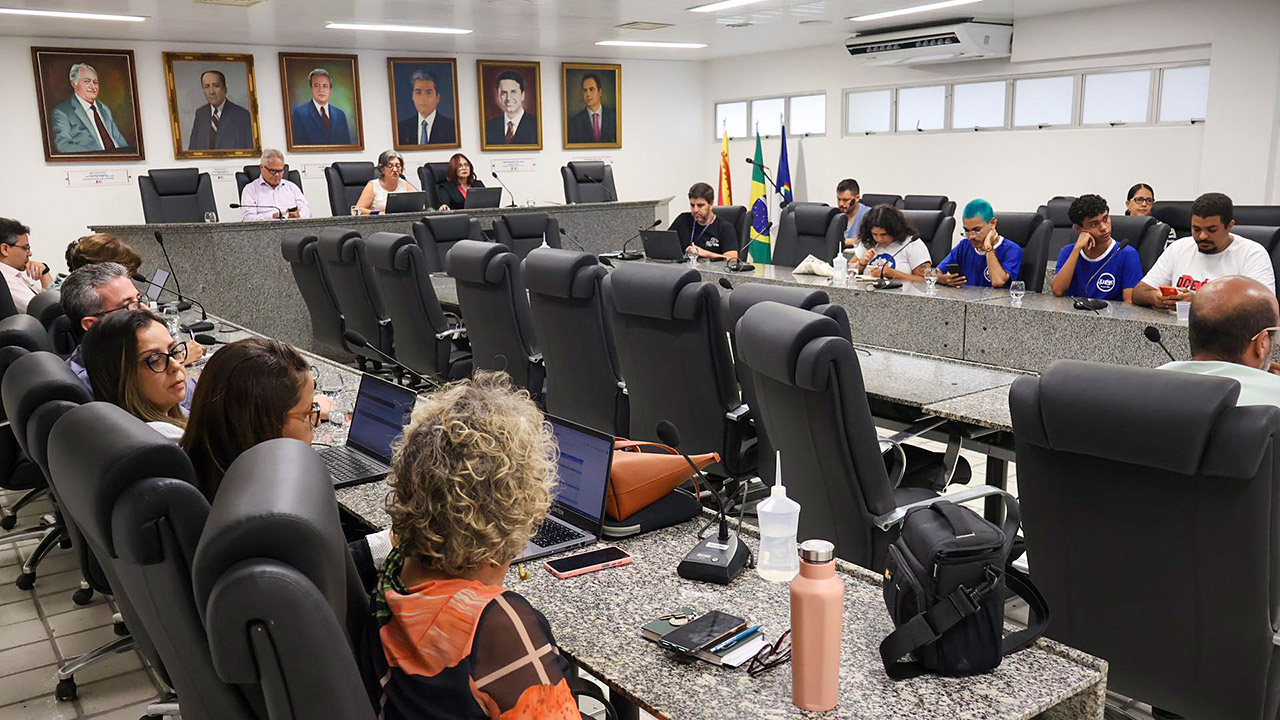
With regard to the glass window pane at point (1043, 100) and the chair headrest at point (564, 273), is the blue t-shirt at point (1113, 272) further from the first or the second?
the glass window pane at point (1043, 100)

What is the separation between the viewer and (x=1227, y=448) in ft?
5.26

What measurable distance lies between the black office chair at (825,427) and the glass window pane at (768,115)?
33.1 ft

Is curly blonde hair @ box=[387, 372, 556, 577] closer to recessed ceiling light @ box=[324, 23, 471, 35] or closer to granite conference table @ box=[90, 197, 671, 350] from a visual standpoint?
granite conference table @ box=[90, 197, 671, 350]

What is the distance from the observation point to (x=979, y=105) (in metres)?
9.86

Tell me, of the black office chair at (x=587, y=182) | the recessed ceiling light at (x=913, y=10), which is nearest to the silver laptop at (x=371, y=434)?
the recessed ceiling light at (x=913, y=10)

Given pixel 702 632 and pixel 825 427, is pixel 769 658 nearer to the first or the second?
pixel 702 632

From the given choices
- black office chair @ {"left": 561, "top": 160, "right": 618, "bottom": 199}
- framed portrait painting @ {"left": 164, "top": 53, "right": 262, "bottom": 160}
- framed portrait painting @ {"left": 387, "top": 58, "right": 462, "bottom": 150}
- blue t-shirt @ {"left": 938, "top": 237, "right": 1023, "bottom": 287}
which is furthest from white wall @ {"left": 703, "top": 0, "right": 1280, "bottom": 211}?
framed portrait painting @ {"left": 164, "top": 53, "right": 262, "bottom": 160}

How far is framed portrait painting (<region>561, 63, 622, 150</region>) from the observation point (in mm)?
11961

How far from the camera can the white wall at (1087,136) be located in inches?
301

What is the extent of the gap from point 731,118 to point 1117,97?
5295mm

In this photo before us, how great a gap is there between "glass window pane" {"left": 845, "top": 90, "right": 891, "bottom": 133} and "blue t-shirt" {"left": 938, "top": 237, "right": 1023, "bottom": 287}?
578 centimetres

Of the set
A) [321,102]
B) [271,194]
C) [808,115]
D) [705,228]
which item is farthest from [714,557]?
[808,115]

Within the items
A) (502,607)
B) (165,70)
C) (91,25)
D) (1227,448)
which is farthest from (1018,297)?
(165,70)

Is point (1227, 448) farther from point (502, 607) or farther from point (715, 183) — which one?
point (715, 183)
